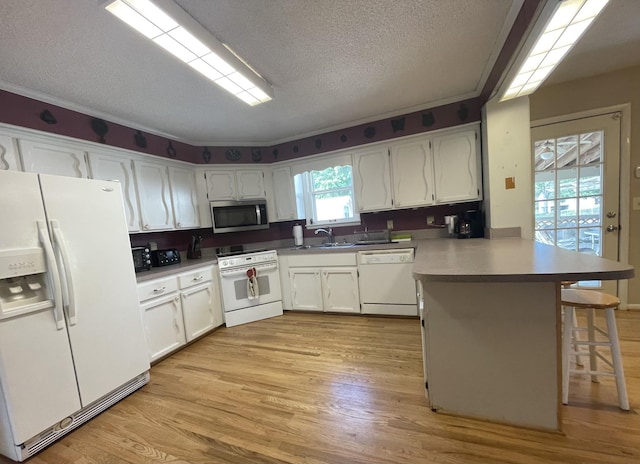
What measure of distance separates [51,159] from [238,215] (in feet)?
5.99

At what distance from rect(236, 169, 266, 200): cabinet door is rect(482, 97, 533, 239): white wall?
2799mm

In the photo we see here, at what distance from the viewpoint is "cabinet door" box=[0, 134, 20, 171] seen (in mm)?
1832

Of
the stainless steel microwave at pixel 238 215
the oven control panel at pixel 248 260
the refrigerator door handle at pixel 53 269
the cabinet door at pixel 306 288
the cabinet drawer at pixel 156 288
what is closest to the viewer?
the refrigerator door handle at pixel 53 269

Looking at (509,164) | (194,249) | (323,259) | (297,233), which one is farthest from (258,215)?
(509,164)

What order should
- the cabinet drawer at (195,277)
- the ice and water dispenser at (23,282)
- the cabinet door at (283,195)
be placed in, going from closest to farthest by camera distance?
the ice and water dispenser at (23,282), the cabinet drawer at (195,277), the cabinet door at (283,195)

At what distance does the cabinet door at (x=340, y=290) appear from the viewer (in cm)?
304

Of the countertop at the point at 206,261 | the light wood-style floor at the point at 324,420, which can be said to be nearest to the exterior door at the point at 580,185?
the light wood-style floor at the point at 324,420

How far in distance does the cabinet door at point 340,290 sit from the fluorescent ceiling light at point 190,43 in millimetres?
2051

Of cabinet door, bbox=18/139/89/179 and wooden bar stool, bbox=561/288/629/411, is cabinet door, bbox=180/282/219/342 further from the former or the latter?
wooden bar stool, bbox=561/288/629/411

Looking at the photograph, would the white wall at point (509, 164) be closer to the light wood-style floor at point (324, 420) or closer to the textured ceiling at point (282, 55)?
the textured ceiling at point (282, 55)

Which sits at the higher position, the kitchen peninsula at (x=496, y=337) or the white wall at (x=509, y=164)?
the white wall at (x=509, y=164)

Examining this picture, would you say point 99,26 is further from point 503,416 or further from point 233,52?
point 503,416

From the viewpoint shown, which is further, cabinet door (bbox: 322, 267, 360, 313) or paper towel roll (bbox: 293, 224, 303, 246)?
A: paper towel roll (bbox: 293, 224, 303, 246)

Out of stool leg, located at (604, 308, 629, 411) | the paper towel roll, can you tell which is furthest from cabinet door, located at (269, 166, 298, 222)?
stool leg, located at (604, 308, 629, 411)
